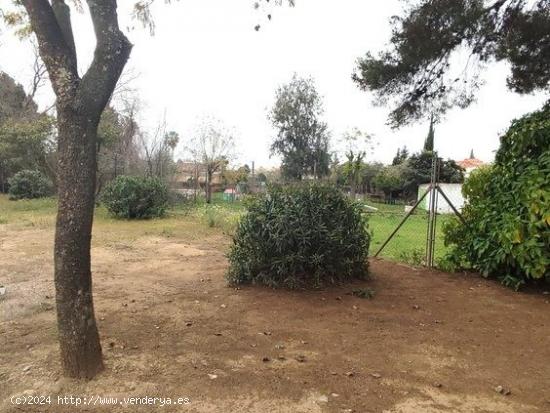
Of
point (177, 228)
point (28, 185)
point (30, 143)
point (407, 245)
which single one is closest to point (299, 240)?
point (407, 245)

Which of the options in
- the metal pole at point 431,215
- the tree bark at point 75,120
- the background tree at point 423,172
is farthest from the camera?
the background tree at point 423,172

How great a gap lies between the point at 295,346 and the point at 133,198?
11386mm

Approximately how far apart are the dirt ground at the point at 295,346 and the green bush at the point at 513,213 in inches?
12.8

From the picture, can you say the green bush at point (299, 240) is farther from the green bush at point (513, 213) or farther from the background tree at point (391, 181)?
the background tree at point (391, 181)

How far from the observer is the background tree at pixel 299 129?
96.8 feet

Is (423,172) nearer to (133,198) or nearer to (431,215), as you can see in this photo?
(133,198)

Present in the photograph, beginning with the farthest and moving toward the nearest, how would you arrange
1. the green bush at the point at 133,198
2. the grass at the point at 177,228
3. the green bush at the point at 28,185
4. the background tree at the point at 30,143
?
the green bush at the point at 28,185 < the background tree at the point at 30,143 < the green bush at the point at 133,198 < the grass at the point at 177,228

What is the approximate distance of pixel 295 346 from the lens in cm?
358

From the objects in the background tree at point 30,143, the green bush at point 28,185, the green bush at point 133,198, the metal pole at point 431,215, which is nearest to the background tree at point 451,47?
the metal pole at point 431,215

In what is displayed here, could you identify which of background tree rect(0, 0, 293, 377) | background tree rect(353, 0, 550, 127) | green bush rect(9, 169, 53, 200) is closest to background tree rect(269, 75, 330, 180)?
green bush rect(9, 169, 53, 200)

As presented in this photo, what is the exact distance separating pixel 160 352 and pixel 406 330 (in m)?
2.16

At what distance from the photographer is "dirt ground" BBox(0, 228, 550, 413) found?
9.03 feet

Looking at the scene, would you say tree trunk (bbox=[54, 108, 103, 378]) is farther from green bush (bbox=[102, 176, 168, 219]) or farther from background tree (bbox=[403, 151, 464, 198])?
background tree (bbox=[403, 151, 464, 198])

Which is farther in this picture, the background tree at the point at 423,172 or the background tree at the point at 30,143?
the background tree at the point at 423,172
